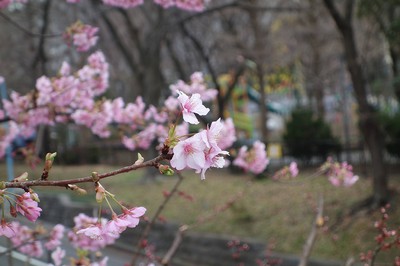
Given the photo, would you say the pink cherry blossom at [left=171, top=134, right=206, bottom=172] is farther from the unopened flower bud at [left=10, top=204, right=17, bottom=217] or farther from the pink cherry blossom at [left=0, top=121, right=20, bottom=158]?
the pink cherry blossom at [left=0, top=121, right=20, bottom=158]

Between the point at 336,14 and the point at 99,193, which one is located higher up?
the point at 336,14

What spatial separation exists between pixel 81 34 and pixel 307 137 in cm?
1038

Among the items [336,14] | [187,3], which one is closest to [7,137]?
[187,3]

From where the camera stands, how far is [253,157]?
3584mm

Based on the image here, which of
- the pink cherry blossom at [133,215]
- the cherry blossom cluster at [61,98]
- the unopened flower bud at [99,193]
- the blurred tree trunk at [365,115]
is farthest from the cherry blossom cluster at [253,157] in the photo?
the blurred tree trunk at [365,115]

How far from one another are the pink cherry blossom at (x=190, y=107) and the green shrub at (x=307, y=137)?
11.4m

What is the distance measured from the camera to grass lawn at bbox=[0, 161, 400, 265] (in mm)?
6668

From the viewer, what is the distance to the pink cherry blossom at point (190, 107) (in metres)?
1.08

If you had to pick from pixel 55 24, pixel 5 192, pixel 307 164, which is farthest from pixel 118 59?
pixel 5 192

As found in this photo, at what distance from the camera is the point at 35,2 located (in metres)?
12.2

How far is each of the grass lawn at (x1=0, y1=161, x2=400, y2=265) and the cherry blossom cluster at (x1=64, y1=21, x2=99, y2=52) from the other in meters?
2.76

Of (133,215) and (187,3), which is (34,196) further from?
(187,3)

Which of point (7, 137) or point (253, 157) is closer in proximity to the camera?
point (253, 157)

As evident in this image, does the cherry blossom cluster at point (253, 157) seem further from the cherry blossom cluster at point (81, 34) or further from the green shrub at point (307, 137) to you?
the green shrub at point (307, 137)
